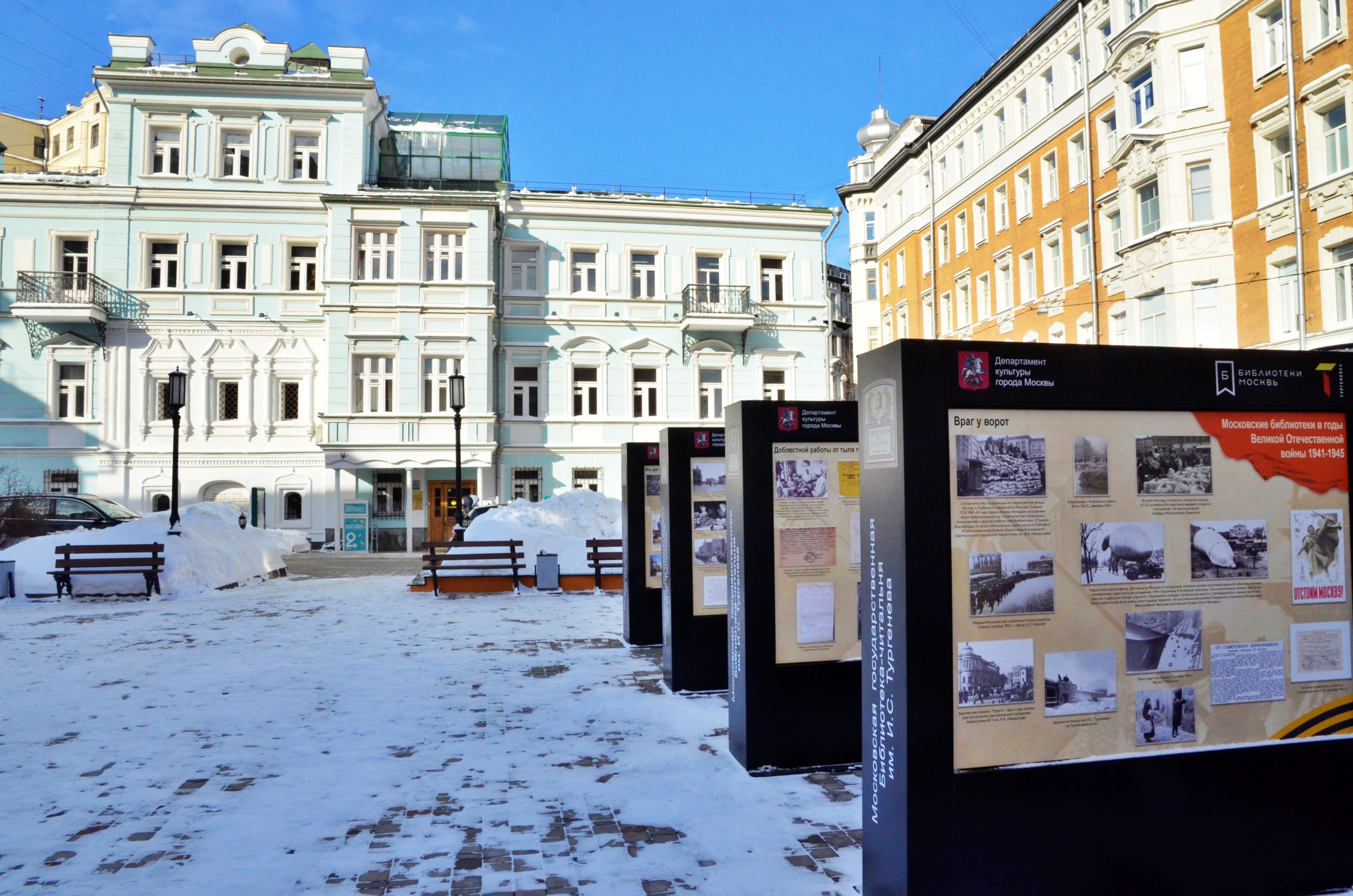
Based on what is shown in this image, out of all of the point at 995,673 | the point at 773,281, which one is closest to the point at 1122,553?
the point at 995,673

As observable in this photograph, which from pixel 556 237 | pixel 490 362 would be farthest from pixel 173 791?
pixel 556 237

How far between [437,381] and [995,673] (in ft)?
91.6

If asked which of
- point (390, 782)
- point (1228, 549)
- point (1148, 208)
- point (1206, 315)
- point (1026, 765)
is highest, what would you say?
point (1148, 208)

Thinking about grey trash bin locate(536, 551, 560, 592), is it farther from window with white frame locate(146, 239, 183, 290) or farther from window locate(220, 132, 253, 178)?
window locate(220, 132, 253, 178)

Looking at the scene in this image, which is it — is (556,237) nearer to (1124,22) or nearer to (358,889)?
(1124,22)

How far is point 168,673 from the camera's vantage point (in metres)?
9.23

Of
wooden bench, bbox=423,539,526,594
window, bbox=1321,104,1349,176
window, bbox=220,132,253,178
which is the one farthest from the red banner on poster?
window, bbox=220,132,253,178

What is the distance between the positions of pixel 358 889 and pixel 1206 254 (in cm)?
2693

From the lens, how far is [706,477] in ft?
28.5

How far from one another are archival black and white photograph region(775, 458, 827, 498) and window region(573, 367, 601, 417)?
26.0 m

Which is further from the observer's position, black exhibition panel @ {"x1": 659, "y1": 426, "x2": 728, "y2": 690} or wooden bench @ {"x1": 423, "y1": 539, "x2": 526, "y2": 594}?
wooden bench @ {"x1": 423, "y1": 539, "x2": 526, "y2": 594}

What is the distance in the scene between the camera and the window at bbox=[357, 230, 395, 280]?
30.2 meters

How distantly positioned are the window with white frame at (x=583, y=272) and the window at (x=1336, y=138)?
70.2 ft

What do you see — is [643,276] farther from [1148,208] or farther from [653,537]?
[653,537]
